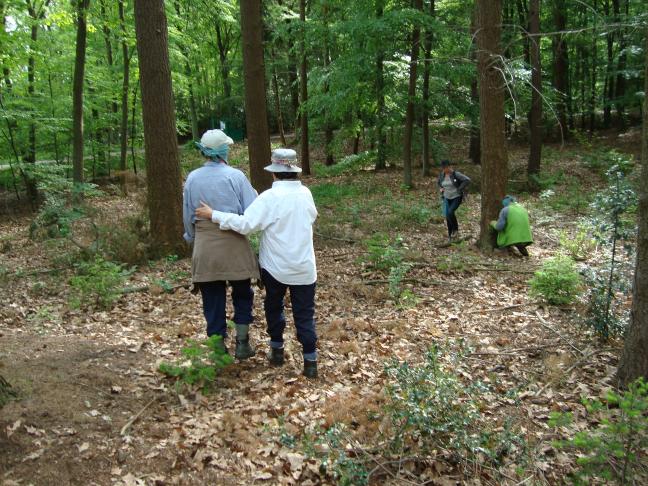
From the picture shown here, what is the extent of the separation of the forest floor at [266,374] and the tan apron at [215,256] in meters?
1.02

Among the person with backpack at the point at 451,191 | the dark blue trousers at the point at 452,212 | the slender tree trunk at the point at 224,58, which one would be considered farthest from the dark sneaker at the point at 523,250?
the slender tree trunk at the point at 224,58

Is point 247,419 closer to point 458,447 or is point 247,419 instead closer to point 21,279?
point 458,447

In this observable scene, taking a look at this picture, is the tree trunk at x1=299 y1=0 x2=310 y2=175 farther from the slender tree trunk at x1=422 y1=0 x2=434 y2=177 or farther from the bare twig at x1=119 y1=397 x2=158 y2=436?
the bare twig at x1=119 y1=397 x2=158 y2=436

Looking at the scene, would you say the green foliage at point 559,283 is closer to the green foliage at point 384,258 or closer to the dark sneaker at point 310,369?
the green foliage at point 384,258

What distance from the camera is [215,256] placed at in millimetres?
4477

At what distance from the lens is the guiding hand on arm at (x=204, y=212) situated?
440cm

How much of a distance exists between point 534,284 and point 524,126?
76.4 ft

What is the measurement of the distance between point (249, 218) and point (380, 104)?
48.0ft

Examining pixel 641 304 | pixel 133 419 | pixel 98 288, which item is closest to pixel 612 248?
pixel 641 304

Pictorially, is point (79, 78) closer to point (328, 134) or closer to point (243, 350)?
point (243, 350)

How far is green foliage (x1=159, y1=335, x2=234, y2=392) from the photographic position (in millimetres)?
4258

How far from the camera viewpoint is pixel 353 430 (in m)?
3.90

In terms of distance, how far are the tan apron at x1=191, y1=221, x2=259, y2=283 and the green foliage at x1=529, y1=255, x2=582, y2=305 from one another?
440cm

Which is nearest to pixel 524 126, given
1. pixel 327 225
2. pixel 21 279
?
pixel 327 225
